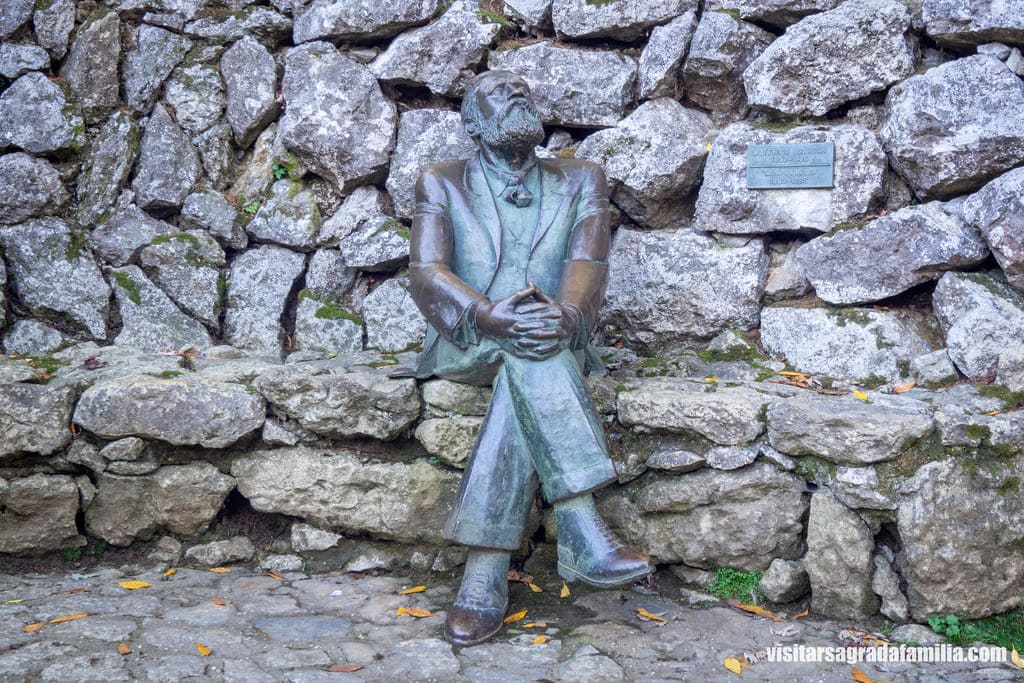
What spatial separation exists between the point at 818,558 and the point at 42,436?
2988mm

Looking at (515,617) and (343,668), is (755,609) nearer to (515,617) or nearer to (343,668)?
(515,617)

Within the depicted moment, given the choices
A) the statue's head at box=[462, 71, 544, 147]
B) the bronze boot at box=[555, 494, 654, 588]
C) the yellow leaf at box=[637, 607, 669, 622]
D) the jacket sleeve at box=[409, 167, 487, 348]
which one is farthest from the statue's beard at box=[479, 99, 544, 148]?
the yellow leaf at box=[637, 607, 669, 622]

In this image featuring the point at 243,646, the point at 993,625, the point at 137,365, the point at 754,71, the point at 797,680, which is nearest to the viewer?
the point at 797,680

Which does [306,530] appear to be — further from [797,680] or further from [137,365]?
[797,680]

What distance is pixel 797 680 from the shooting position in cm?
290

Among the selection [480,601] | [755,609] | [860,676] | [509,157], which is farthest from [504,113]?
[860,676]

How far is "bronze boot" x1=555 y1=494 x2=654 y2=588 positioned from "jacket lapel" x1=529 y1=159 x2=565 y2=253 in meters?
1.11

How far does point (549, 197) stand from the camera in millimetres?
3873

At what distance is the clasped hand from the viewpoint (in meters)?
3.31

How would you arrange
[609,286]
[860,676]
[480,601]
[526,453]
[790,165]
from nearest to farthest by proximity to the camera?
[860,676]
[480,601]
[526,453]
[790,165]
[609,286]

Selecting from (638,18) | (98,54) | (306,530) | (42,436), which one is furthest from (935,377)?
(98,54)

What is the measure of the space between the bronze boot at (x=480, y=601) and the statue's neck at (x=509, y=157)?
5.04ft

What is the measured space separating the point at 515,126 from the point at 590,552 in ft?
5.44

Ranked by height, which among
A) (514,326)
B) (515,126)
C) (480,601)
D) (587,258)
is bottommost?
(480,601)
